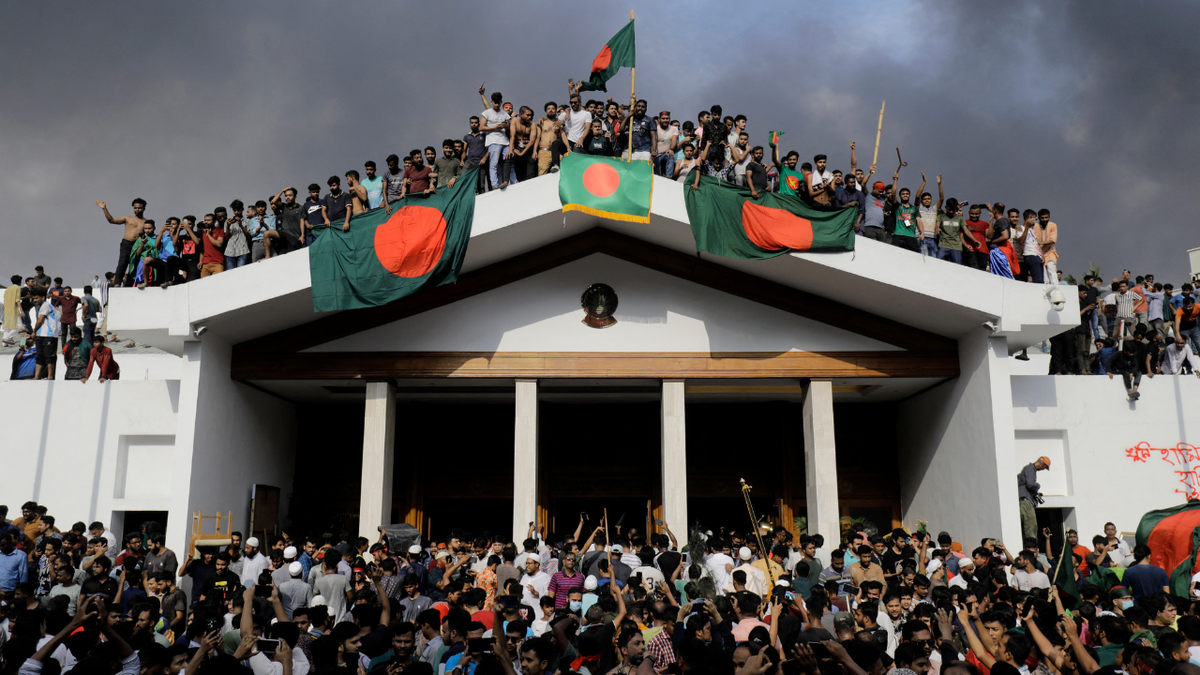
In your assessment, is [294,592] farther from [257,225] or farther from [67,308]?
[67,308]

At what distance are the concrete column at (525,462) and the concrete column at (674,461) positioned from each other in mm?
2033

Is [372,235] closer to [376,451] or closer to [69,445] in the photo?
[376,451]

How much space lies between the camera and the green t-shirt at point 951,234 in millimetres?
13984

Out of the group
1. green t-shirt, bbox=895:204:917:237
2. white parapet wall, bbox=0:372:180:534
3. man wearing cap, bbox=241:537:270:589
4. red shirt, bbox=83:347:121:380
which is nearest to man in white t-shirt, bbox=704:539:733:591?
man wearing cap, bbox=241:537:270:589

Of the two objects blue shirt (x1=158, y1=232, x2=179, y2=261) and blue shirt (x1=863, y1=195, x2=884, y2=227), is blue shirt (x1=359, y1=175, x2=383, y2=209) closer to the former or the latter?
blue shirt (x1=158, y1=232, x2=179, y2=261)

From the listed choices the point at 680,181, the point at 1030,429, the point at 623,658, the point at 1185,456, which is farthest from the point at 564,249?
the point at 1185,456

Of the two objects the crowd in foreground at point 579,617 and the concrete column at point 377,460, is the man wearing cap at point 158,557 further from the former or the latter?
the concrete column at point 377,460

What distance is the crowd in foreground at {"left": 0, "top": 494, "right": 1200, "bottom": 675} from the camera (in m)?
5.29

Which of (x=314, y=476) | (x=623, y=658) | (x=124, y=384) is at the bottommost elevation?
(x=623, y=658)

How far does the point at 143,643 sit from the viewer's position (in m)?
5.34

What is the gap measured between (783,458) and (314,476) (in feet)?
30.1

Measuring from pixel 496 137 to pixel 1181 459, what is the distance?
39.3 ft

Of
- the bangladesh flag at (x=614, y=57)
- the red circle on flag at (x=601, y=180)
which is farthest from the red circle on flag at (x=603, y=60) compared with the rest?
the red circle on flag at (x=601, y=180)

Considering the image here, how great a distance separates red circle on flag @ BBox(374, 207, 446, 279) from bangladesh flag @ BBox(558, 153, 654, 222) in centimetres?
190
